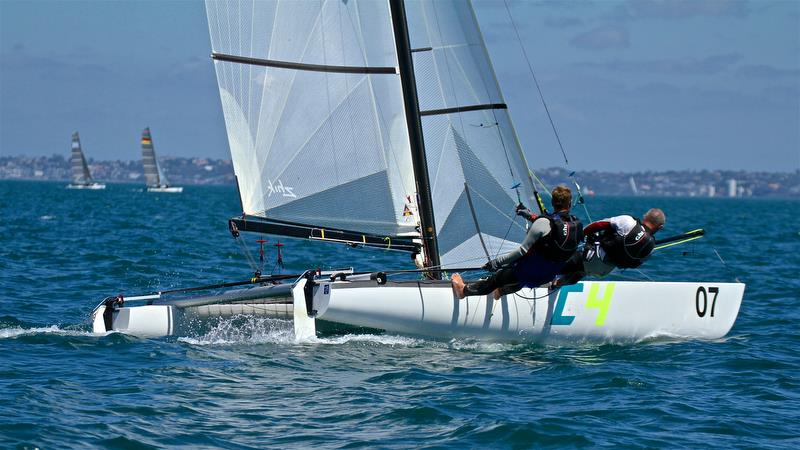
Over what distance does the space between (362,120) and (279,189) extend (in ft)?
3.30

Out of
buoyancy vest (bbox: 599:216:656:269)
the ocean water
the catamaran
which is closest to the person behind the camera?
the ocean water

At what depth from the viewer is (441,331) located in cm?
918

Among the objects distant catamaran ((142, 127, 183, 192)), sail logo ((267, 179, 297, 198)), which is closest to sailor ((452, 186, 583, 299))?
sail logo ((267, 179, 297, 198))

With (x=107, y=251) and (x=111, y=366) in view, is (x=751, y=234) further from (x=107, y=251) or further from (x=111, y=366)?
(x=111, y=366)

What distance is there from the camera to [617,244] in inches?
346

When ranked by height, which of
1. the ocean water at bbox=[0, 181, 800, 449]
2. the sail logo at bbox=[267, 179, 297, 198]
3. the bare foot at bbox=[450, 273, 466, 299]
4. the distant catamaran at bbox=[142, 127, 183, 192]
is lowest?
the ocean water at bbox=[0, 181, 800, 449]

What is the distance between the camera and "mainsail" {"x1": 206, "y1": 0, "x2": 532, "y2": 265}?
978cm

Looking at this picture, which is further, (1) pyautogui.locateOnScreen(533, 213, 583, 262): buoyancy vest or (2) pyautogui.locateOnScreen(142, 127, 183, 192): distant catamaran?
(2) pyautogui.locateOnScreen(142, 127, 183, 192): distant catamaran

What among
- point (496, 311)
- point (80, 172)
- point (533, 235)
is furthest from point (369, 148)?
point (80, 172)

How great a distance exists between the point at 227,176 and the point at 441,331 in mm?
166218

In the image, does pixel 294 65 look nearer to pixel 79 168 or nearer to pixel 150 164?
pixel 150 164

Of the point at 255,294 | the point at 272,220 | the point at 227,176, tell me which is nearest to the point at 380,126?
the point at 272,220

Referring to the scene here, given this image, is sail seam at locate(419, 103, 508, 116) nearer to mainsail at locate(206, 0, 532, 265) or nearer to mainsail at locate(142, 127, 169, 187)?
mainsail at locate(206, 0, 532, 265)

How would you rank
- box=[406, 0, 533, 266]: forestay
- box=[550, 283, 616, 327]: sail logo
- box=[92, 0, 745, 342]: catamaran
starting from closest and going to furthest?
box=[550, 283, 616, 327]: sail logo < box=[92, 0, 745, 342]: catamaran < box=[406, 0, 533, 266]: forestay
